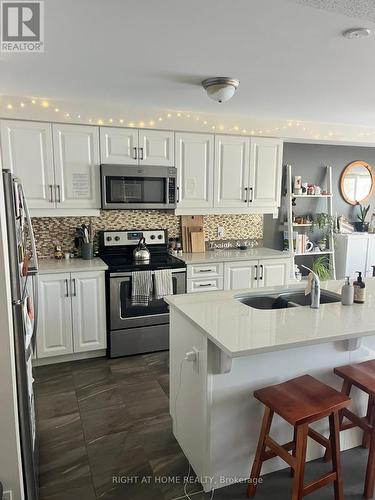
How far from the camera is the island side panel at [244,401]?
189 centimetres

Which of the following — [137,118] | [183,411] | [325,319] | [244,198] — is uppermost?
[137,118]

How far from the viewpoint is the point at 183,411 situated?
2174mm

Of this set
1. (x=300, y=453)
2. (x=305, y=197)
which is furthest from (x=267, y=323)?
(x=305, y=197)

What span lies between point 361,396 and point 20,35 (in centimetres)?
284

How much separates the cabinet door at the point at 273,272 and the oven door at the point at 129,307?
0.93 meters

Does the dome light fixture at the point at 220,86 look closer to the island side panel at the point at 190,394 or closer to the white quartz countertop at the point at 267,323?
the white quartz countertop at the point at 267,323

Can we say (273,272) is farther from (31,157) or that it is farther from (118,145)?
(31,157)

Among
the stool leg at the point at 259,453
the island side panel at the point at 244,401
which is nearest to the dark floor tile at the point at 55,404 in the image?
the island side panel at the point at 244,401

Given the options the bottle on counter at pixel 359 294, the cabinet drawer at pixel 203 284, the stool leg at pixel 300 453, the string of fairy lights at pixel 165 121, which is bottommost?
the stool leg at pixel 300 453

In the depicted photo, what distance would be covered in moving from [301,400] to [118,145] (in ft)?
9.07

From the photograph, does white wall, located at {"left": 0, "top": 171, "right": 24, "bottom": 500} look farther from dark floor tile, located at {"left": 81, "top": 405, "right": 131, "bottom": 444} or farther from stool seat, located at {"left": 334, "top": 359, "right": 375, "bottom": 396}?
stool seat, located at {"left": 334, "top": 359, "right": 375, "bottom": 396}

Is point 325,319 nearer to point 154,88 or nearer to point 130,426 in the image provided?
point 130,426

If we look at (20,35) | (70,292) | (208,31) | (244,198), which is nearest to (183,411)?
(70,292)

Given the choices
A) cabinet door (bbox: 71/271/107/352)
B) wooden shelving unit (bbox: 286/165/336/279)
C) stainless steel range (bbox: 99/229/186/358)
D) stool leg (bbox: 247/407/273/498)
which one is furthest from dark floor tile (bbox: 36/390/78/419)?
wooden shelving unit (bbox: 286/165/336/279)
